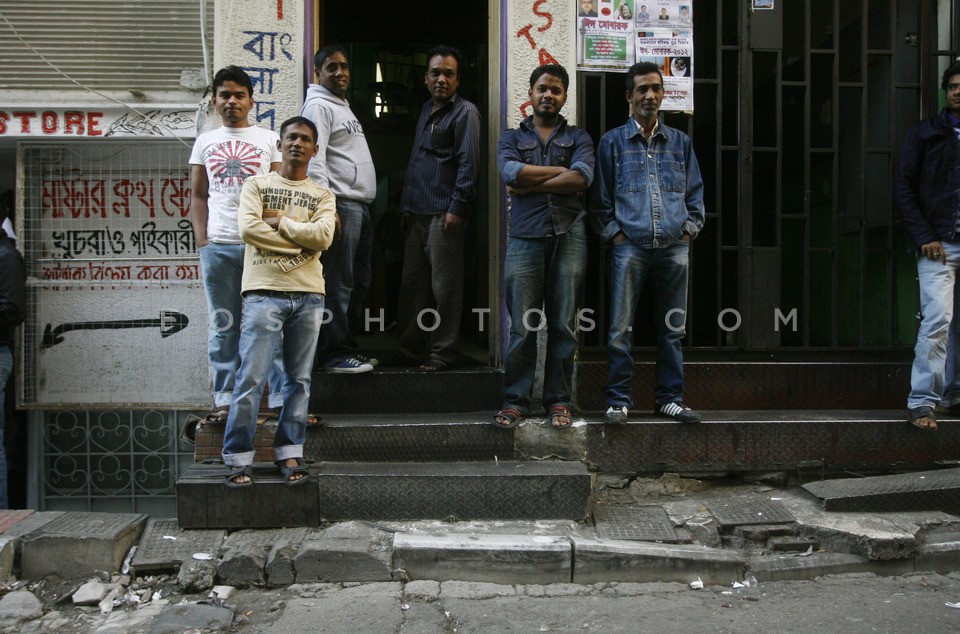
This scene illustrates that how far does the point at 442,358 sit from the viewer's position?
495cm

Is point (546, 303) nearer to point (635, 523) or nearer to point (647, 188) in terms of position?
point (647, 188)

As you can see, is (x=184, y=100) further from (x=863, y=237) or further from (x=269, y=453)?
(x=863, y=237)

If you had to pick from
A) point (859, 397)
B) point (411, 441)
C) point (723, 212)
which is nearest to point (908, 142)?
point (723, 212)

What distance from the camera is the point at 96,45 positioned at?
540 cm

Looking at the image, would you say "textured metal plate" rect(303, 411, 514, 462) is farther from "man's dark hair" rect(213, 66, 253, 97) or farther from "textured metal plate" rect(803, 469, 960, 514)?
"man's dark hair" rect(213, 66, 253, 97)

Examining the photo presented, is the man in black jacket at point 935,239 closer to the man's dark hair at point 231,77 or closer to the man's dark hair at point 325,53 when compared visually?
the man's dark hair at point 325,53

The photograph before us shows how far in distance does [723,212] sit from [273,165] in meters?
3.01

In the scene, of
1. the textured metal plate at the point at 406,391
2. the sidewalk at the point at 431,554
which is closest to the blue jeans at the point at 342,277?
the textured metal plate at the point at 406,391

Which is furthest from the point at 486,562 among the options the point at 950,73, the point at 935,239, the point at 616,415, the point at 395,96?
the point at 395,96

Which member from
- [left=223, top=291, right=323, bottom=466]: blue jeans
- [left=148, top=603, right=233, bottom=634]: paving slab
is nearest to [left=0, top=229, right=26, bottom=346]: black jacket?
[left=223, top=291, right=323, bottom=466]: blue jeans

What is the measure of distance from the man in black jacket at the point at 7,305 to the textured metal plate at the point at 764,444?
3.83 meters

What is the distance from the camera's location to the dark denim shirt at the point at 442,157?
191 inches

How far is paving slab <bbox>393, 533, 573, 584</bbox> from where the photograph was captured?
12.0 ft

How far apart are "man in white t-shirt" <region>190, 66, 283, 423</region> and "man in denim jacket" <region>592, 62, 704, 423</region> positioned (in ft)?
6.46
